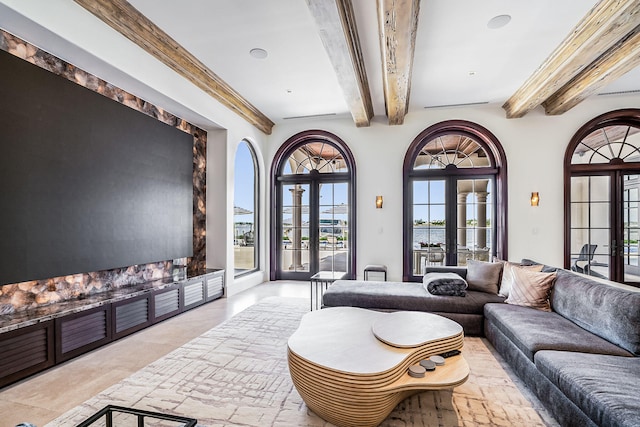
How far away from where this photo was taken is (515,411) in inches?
84.5

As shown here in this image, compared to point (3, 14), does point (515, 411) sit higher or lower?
lower

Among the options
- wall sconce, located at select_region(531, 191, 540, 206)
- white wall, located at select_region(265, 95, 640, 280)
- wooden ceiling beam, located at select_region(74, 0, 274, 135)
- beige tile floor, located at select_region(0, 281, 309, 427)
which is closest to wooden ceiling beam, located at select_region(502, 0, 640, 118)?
white wall, located at select_region(265, 95, 640, 280)

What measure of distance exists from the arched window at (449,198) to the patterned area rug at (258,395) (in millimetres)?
3026

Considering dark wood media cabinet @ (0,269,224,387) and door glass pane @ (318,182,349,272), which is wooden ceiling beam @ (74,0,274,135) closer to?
door glass pane @ (318,182,349,272)

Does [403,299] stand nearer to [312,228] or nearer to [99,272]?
[312,228]

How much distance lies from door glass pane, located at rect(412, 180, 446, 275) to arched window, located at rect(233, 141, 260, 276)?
325 centimetres

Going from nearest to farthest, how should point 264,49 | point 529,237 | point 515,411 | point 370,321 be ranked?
point 515,411 → point 370,321 → point 264,49 → point 529,237

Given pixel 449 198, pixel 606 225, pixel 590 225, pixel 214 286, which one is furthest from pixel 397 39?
pixel 606 225

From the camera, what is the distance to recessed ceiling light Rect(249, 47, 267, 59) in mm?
3879

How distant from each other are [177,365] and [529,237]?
5859 mm

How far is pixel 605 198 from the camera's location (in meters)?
5.55

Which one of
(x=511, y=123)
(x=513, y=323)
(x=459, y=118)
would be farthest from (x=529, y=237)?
(x=513, y=323)

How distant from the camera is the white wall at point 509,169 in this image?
5609 mm

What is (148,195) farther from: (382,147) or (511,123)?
(511,123)
